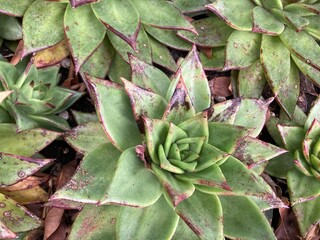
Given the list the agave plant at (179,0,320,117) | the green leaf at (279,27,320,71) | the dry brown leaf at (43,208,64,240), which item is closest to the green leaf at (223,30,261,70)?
the agave plant at (179,0,320,117)

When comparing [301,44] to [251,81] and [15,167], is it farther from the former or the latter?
[15,167]

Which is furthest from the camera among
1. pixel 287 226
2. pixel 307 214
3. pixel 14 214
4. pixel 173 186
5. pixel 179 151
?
pixel 287 226

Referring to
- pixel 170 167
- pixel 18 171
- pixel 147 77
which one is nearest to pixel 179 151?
pixel 170 167

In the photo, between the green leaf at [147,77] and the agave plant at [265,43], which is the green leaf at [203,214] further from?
the agave plant at [265,43]

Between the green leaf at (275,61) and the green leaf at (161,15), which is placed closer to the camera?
the green leaf at (161,15)

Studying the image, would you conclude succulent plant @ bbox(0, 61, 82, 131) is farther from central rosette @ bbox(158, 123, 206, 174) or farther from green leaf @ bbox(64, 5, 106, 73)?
central rosette @ bbox(158, 123, 206, 174)

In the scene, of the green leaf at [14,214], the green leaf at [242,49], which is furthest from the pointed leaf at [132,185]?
the green leaf at [242,49]
